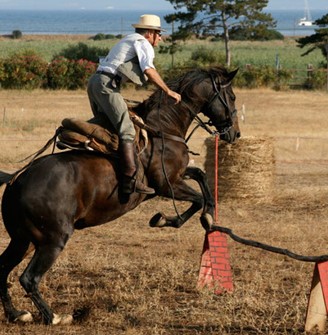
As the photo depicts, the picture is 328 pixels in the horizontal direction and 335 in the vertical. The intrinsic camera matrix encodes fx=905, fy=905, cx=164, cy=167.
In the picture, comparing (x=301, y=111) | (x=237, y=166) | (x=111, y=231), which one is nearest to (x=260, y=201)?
(x=237, y=166)

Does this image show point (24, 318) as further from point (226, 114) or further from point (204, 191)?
point (226, 114)

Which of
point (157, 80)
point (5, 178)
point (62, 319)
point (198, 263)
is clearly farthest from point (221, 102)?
point (62, 319)

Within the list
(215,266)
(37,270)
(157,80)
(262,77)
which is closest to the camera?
(37,270)

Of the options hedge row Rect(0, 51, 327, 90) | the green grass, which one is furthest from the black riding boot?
the green grass

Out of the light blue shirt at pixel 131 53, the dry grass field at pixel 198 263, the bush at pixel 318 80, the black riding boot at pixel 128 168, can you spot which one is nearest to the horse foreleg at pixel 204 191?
the dry grass field at pixel 198 263

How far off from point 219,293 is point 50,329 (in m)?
1.99

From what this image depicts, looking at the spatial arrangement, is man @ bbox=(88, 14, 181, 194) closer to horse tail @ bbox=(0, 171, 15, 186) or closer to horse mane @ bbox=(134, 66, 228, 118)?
horse mane @ bbox=(134, 66, 228, 118)

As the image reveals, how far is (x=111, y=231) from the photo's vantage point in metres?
13.6

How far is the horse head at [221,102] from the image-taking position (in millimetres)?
9914

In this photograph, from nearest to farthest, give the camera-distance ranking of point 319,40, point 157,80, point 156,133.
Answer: point 157,80 < point 156,133 < point 319,40

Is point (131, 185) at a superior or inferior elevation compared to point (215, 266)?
superior

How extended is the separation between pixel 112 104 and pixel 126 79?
32 cm

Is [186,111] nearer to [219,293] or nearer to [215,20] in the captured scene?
[219,293]

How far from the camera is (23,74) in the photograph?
149ft
